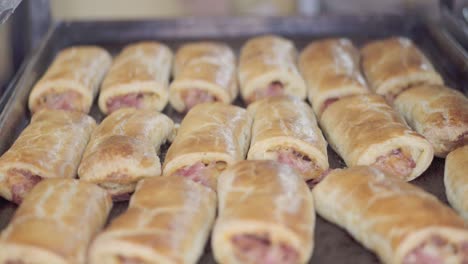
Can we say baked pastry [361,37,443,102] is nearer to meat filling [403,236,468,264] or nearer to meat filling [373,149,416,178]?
meat filling [373,149,416,178]

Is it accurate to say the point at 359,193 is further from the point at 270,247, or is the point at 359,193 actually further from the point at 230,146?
the point at 230,146

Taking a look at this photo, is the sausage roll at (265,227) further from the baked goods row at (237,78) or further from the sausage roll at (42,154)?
the baked goods row at (237,78)

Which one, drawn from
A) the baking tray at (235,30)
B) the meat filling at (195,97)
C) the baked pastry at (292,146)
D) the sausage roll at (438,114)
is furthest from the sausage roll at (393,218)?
the baking tray at (235,30)

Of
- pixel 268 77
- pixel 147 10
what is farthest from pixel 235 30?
pixel 147 10


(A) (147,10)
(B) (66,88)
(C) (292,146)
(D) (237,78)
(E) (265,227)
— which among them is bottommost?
(A) (147,10)

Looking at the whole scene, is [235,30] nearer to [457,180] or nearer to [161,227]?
[457,180]

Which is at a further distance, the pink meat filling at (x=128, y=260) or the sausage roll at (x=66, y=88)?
the sausage roll at (x=66, y=88)
